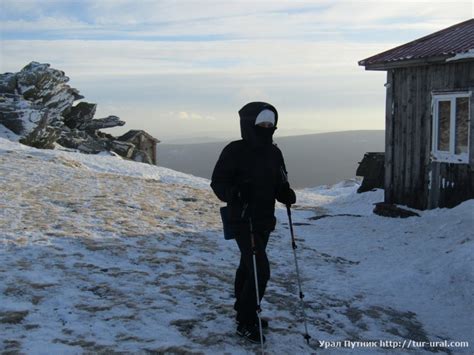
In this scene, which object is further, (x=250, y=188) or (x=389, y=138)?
(x=389, y=138)

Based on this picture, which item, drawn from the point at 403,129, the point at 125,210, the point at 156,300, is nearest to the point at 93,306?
the point at 156,300

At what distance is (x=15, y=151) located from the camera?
65.0 feet

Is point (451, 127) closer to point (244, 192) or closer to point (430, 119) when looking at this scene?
point (430, 119)

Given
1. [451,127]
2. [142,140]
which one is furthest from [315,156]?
[451,127]

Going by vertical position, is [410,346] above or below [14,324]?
below

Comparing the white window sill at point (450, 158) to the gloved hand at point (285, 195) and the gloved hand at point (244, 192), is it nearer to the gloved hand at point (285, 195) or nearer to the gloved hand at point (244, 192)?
the gloved hand at point (285, 195)

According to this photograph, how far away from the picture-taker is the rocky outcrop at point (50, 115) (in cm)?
2605

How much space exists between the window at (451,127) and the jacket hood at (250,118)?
25.0ft

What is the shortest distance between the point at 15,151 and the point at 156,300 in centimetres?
1604

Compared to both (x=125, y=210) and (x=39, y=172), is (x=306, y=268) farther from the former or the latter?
(x=39, y=172)

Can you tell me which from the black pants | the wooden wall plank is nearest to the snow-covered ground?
the black pants

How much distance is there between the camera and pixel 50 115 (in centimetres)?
3130

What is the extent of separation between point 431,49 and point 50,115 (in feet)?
83.2

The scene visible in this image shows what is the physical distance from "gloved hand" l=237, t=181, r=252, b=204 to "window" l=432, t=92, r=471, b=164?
7863 millimetres
